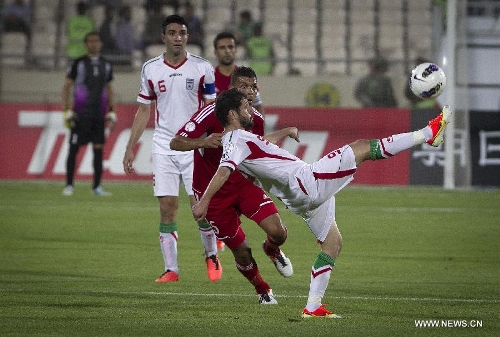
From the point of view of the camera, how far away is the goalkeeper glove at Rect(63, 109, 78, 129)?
18000mm

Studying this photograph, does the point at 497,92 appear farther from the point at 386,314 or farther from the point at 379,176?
the point at 386,314

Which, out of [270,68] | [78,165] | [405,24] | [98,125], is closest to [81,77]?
[98,125]

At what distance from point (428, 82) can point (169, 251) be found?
2.87 m

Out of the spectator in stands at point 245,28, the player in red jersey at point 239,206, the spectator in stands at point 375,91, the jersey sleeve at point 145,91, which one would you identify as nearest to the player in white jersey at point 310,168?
the player in red jersey at point 239,206

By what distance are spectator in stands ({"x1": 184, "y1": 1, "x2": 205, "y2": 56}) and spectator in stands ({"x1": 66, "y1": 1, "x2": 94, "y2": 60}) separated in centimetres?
211

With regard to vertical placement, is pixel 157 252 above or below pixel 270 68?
below

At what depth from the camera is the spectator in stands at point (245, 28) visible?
23.1 metres

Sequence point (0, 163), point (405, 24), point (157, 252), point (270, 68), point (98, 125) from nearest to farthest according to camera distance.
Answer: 1. point (157, 252)
2. point (98, 125)
3. point (0, 163)
4. point (270, 68)
5. point (405, 24)

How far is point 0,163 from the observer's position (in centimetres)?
2075

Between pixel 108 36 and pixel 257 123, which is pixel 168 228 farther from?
pixel 108 36

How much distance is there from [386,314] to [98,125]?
37.4 feet

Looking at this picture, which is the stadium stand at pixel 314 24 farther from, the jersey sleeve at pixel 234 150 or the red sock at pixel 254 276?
the jersey sleeve at pixel 234 150

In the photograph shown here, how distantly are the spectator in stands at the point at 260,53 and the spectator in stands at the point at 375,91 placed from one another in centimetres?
203

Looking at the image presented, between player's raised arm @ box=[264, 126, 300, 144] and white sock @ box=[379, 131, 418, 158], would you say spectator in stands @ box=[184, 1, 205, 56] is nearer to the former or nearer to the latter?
player's raised arm @ box=[264, 126, 300, 144]
